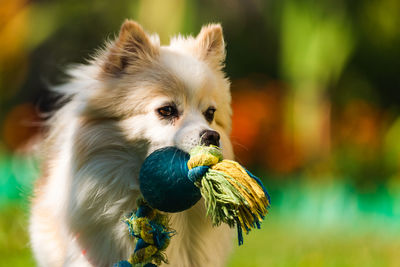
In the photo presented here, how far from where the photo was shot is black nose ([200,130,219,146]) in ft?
9.50

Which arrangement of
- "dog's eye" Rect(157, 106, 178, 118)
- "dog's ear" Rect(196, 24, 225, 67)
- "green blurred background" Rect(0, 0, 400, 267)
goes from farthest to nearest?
"green blurred background" Rect(0, 0, 400, 267)
"dog's ear" Rect(196, 24, 225, 67)
"dog's eye" Rect(157, 106, 178, 118)

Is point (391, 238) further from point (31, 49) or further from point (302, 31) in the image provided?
point (31, 49)

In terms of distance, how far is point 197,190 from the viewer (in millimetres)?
2787

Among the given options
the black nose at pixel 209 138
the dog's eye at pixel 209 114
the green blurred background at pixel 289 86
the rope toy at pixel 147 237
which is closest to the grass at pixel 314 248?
the green blurred background at pixel 289 86

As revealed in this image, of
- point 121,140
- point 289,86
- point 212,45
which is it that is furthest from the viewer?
point 289,86

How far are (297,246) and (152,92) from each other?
10.3ft

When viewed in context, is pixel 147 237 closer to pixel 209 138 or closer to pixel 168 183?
pixel 168 183

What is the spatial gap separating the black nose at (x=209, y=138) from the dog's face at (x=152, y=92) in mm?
82

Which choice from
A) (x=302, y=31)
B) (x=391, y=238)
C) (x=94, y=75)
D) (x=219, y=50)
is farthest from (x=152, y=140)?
(x=302, y=31)

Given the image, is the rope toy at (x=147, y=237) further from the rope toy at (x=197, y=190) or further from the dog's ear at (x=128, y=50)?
the dog's ear at (x=128, y=50)

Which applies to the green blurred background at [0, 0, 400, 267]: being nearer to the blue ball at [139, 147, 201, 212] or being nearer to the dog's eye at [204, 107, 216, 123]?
the dog's eye at [204, 107, 216, 123]

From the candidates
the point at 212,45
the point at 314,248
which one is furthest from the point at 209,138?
the point at 314,248

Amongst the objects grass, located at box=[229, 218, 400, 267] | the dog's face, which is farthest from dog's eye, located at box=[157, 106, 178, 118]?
grass, located at box=[229, 218, 400, 267]

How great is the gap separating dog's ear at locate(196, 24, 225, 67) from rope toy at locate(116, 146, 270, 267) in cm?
103
